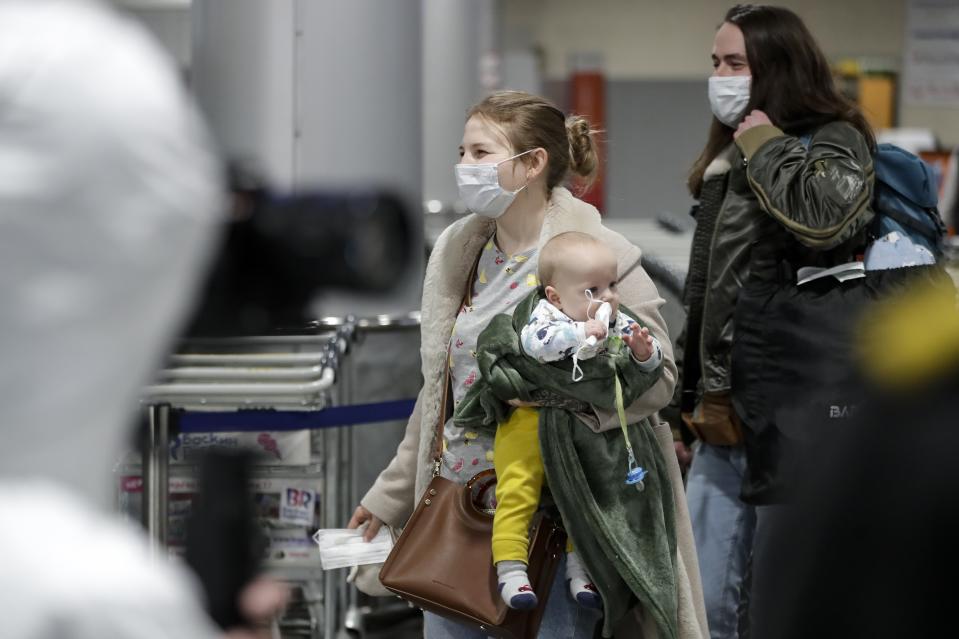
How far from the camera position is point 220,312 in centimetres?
112

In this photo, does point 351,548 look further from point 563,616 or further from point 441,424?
point 563,616

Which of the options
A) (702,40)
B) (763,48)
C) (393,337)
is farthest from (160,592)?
(702,40)

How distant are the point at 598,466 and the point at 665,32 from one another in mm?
17163

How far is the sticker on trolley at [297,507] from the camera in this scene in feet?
15.5

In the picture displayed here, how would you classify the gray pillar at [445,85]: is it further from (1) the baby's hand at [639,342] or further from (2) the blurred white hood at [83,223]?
(2) the blurred white hood at [83,223]

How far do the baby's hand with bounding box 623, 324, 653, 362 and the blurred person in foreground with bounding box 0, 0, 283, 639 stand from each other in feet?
6.81

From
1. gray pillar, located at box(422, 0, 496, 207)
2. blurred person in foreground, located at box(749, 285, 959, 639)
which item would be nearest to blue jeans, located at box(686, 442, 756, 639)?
blurred person in foreground, located at box(749, 285, 959, 639)

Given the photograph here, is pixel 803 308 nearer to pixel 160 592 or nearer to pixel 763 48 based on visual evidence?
pixel 763 48

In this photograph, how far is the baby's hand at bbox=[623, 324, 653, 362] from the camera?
10.2ft

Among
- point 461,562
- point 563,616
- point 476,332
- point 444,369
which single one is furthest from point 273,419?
point 563,616

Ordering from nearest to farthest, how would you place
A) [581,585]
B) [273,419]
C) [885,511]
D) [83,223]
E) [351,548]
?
1. [83,223]
2. [885,511]
3. [581,585]
4. [351,548]
5. [273,419]

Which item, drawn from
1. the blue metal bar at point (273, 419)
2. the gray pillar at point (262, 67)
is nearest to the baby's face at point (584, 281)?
the blue metal bar at point (273, 419)

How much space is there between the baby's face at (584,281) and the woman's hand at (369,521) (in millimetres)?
823

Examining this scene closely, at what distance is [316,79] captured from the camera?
18.2 feet
